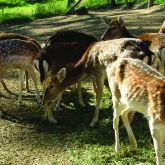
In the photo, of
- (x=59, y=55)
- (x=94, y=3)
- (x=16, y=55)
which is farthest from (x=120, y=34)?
(x=94, y=3)

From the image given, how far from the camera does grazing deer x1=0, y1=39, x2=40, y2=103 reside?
798cm

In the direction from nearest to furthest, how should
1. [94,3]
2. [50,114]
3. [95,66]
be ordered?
[95,66]
[50,114]
[94,3]

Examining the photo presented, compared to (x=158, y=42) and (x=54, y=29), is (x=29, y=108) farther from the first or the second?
(x=54, y=29)

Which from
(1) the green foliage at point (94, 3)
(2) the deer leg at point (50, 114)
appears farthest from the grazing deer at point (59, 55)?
(1) the green foliage at point (94, 3)

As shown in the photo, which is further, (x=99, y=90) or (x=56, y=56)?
(x=56, y=56)

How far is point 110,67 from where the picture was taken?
6277 mm

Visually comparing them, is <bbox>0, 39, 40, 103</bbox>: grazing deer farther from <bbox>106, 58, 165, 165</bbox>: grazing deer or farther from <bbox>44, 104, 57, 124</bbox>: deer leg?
<bbox>106, 58, 165, 165</bbox>: grazing deer

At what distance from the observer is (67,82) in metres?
7.28

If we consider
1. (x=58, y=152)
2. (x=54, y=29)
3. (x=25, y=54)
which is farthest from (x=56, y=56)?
(x=54, y=29)

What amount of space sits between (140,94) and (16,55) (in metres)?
3.34

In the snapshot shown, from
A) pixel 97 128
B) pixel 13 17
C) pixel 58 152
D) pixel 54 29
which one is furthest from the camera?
pixel 13 17

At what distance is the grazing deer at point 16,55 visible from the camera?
7984 mm

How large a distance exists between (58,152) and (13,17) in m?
13.5

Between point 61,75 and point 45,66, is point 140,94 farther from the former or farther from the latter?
point 45,66
